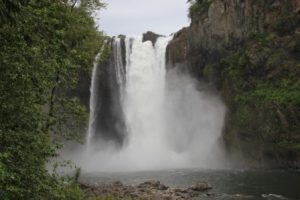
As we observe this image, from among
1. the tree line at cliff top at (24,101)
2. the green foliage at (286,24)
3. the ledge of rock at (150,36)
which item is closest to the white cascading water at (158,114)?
the ledge of rock at (150,36)

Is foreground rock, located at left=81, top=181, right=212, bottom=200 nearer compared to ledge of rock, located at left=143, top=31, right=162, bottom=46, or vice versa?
foreground rock, located at left=81, top=181, right=212, bottom=200

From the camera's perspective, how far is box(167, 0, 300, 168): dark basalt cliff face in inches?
1972

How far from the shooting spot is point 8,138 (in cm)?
1327

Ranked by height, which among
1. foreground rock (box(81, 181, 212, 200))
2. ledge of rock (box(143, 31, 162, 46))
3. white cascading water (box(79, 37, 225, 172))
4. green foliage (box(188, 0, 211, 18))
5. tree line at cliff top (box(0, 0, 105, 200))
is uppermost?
green foliage (box(188, 0, 211, 18))

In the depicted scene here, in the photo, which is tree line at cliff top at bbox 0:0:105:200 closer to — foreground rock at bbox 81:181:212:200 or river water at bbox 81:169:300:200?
foreground rock at bbox 81:181:212:200

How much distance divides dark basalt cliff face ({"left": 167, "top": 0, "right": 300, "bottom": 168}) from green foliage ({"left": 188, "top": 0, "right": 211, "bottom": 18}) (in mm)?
452

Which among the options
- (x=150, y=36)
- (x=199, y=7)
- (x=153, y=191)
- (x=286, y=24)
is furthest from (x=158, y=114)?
(x=153, y=191)

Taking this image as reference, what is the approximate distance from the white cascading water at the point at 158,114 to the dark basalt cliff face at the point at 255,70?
359 centimetres

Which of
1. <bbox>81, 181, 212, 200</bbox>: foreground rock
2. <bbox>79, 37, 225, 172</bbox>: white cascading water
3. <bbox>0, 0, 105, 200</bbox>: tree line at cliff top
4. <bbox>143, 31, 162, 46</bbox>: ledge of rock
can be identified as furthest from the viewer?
<bbox>143, 31, 162, 46</bbox>: ledge of rock

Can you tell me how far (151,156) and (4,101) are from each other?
5090cm

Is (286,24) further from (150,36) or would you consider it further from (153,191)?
(153,191)

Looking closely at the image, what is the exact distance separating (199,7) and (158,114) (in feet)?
50.7

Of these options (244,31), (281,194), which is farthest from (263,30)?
(281,194)

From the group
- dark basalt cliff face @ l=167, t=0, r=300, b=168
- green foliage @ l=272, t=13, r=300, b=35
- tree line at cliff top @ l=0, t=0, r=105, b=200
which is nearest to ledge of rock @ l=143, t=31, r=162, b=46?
dark basalt cliff face @ l=167, t=0, r=300, b=168
